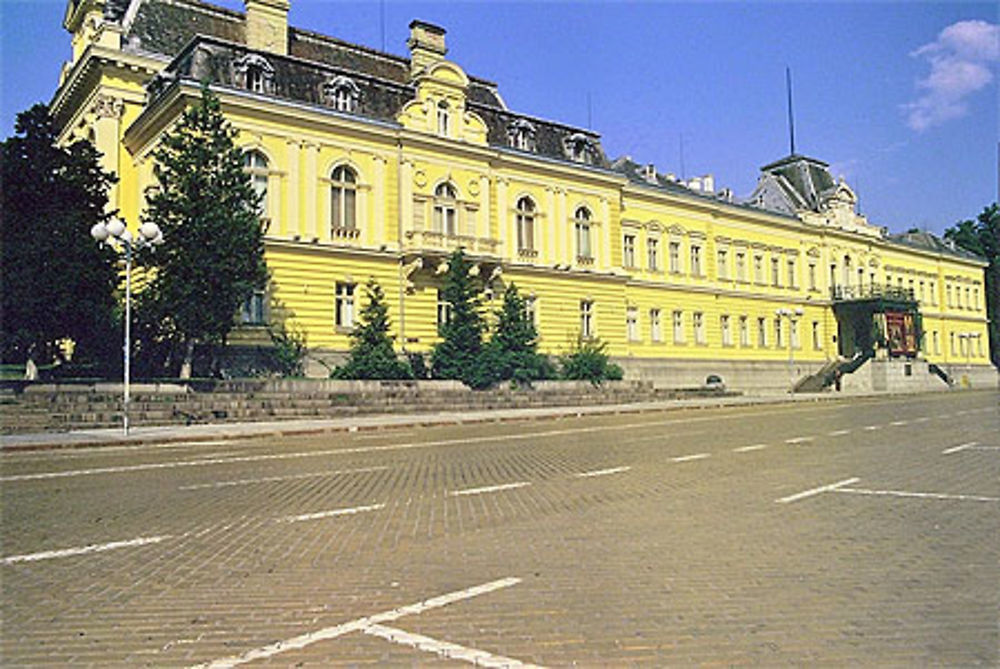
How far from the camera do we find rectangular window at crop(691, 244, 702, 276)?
53.3m

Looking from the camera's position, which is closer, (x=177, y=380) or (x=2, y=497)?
(x=2, y=497)

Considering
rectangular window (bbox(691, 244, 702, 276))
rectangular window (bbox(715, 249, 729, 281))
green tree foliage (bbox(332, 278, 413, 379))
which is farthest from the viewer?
rectangular window (bbox(715, 249, 729, 281))

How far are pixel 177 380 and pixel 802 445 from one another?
63.5 ft

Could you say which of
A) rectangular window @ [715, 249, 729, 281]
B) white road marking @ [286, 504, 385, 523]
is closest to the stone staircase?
white road marking @ [286, 504, 385, 523]

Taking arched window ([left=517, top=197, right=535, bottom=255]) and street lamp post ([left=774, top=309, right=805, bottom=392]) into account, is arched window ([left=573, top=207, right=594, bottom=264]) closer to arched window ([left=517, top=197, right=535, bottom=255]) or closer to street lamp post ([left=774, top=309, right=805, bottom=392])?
arched window ([left=517, top=197, right=535, bottom=255])

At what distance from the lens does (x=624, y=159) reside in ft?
177

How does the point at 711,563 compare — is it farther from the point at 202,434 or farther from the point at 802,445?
the point at 202,434

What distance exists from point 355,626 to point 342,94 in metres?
34.1

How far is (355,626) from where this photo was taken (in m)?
5.08

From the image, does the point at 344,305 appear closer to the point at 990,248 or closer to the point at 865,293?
the point at 865,293

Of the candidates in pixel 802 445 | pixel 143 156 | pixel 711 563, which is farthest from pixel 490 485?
pixel 143 156

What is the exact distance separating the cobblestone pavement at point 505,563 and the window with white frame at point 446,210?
2587 cm

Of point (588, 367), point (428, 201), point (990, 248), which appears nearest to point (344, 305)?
point (428, 201)

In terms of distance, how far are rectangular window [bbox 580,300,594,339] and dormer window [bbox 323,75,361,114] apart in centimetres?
1690
